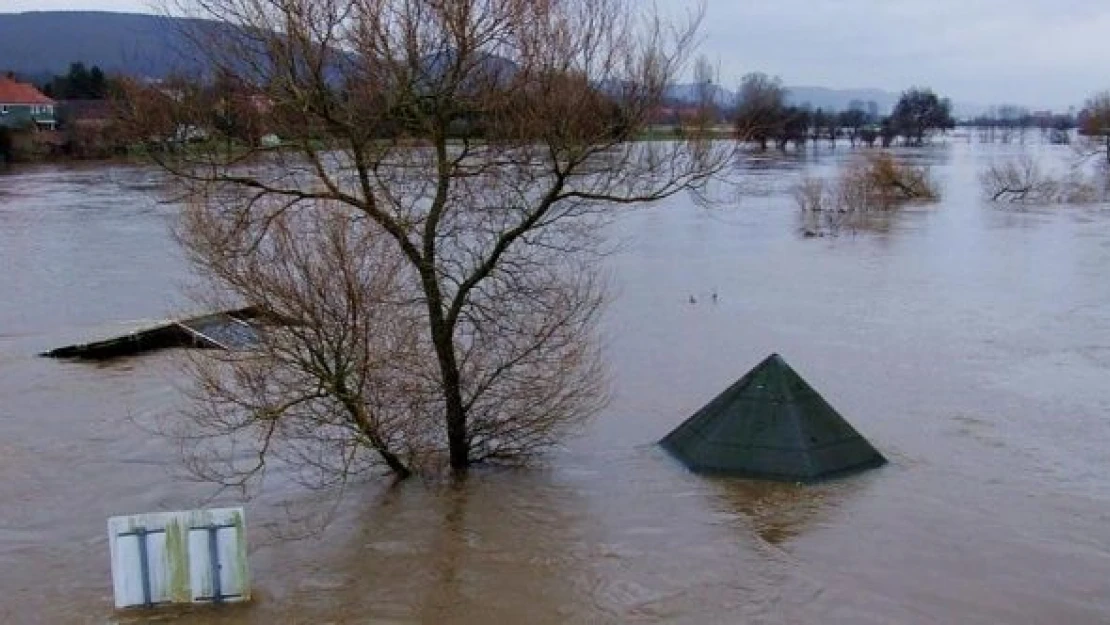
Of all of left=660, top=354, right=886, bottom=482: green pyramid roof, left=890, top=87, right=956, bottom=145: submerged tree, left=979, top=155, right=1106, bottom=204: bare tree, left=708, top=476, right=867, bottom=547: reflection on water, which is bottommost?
left=708, top=476, right=867, bottom=547: reflection on water

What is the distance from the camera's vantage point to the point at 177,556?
32.9 ft

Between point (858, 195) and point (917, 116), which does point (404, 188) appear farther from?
point (917, 116)

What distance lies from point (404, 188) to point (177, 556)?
16.3 ft

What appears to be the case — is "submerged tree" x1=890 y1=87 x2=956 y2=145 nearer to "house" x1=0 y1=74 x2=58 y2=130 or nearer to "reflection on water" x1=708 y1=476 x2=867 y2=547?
"house" x1=0 y1=74 x2=58 y2=130

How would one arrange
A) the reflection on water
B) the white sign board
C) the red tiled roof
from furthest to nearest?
the red tiled roof < the reflection on water < the white sign board

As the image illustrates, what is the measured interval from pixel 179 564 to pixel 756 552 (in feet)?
19.0

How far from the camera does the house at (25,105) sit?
8654cm

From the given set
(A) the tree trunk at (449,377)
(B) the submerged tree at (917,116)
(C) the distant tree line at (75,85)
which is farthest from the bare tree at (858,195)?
(B) the submerged tree at (917,116)

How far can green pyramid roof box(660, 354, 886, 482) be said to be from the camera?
14477mm

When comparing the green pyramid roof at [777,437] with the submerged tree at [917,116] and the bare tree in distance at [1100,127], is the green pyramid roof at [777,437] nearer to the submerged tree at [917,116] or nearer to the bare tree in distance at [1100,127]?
the bare tree in distance at [1100,127]

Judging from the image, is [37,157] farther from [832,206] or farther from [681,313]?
[681,313]

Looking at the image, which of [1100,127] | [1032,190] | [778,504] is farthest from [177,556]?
[1100,127]

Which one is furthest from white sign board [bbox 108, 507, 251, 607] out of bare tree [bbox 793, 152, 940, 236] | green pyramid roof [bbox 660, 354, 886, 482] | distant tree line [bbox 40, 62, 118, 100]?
distant tree line [bbox 40, 62, 118, 100]

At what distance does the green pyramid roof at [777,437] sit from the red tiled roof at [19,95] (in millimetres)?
88195
